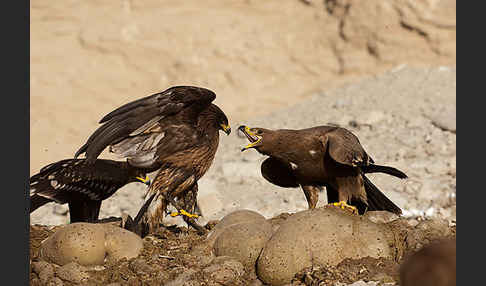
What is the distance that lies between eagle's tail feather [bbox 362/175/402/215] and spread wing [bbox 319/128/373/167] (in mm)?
358

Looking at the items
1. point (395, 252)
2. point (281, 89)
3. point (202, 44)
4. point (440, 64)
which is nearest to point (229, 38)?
point (202, 44)

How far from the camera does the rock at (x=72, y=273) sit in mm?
5004

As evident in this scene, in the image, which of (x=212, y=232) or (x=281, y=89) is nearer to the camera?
(x=212, y=232)

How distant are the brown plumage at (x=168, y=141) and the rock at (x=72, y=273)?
1052mm

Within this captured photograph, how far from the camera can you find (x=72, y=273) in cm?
502

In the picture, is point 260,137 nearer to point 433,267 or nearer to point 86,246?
point 86,246

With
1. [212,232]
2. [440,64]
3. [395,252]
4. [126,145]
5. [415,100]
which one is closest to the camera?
[395,252]

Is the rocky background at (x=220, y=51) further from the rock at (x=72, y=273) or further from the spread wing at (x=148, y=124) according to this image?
the rock at (x=72, y=273)

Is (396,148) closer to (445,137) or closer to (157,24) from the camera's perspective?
(445,137)

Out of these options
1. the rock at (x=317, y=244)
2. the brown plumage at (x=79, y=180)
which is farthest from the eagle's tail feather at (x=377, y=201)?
the brown plumage at (x=79, y=180)

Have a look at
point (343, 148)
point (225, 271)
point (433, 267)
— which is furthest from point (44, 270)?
point (433, 267)

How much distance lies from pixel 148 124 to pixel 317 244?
2.02m

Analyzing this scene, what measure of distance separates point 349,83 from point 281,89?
1.78m

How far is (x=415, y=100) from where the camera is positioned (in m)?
11.9
